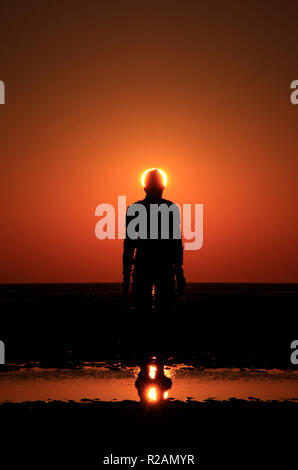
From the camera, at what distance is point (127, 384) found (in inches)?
310

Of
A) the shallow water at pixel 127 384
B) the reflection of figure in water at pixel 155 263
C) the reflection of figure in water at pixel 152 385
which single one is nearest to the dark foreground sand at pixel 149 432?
the reflection of figure in water at pixel 152 385

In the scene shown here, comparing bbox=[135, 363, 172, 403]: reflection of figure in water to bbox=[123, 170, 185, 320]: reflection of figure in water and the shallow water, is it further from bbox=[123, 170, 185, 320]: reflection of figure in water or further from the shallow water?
bbox=[123, 170, 185, 320]: reflection of figure in water

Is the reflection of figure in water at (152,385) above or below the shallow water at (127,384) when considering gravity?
above

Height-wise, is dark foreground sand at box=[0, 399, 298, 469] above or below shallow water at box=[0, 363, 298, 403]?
above

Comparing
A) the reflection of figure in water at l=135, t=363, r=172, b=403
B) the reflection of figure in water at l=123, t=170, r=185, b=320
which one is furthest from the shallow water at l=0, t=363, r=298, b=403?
the reflection of figure in water at l=123, t=170, r=185, b=320

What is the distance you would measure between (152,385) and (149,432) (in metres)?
2.60

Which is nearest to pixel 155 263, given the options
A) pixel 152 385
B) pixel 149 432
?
pixel 152 385

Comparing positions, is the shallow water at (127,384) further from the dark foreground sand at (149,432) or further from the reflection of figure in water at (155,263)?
the reflection of figure in water at (155,263)

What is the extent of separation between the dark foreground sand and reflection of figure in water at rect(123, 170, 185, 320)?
175 cm

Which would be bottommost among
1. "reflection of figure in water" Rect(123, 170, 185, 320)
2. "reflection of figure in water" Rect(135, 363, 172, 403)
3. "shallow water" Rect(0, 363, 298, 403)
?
"shallow water" Rect(0, 363, 298, 403)

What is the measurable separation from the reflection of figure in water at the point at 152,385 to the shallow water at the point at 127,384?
0.31 feet

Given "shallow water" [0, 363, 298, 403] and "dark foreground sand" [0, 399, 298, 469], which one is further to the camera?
"shallow water" [0, 363, 298, 403]

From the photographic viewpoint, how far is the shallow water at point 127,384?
6.89 metres

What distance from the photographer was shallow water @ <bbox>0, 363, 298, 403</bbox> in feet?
22.6
